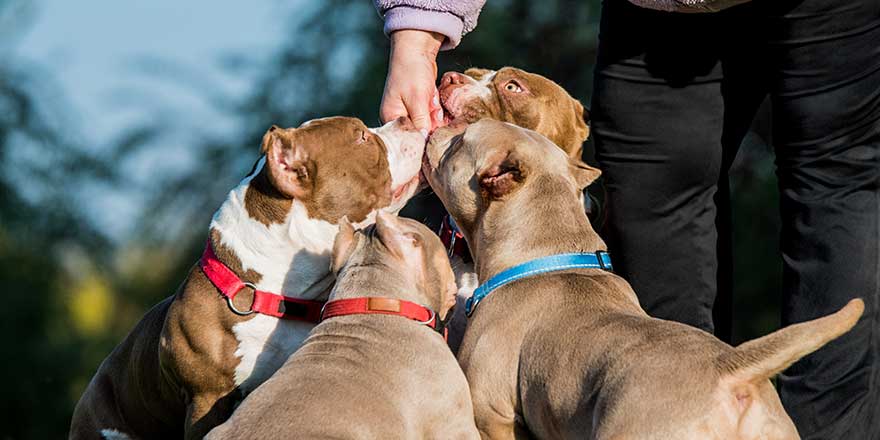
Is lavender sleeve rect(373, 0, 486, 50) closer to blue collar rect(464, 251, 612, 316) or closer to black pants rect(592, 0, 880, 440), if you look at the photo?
black pants rect(592, 0, 880, 440)

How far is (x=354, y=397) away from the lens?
4566 millimetres

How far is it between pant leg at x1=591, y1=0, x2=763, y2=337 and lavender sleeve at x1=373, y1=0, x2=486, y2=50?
696 mm

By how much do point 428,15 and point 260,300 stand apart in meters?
1.48

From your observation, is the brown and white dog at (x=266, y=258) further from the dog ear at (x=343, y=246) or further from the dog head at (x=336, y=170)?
the dog ear at (x=343, y=246)

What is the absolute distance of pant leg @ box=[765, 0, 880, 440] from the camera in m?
4.73

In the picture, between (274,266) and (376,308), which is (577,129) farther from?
(376,308)

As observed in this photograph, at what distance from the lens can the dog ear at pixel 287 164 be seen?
223 inches

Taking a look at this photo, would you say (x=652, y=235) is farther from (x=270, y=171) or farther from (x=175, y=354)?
(x=175, y=354)

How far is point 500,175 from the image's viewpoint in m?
5.32

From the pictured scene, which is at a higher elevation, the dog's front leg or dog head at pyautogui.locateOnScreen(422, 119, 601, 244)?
dog head at pyautogui.locateOnScreen(422, 119, 601, 244)

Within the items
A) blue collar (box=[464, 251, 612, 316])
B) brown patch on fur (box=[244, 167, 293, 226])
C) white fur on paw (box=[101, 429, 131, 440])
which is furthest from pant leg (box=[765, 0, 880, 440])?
white fur on paw (box=[101, 429, 131, 440])

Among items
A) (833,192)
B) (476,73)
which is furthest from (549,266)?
(476,73)

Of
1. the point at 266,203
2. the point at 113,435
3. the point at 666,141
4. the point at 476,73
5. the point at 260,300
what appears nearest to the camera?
the point at 666,141

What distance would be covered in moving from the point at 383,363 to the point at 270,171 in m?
1.26
